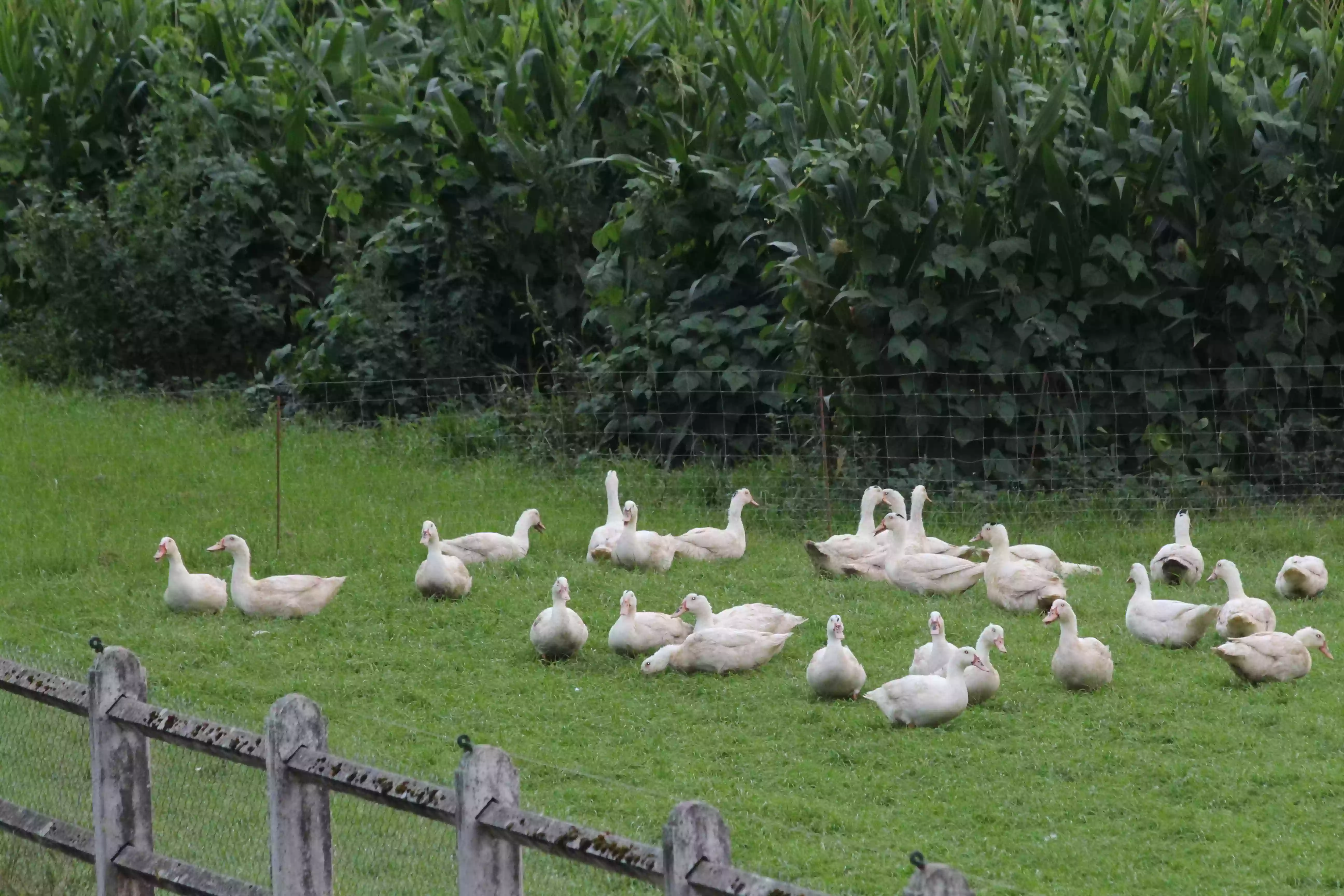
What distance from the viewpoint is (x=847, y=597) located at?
1138 cm

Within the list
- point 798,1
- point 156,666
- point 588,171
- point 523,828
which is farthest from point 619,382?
point 523,828

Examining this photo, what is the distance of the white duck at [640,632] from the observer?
9797 millimetres

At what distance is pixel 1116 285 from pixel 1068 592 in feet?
11.7

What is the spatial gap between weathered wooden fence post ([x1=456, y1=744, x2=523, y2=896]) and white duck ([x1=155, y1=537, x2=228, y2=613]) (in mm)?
6512

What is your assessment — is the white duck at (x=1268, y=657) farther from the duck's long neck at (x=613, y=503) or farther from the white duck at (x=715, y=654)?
the duck's long neck at (x=613, y=503)

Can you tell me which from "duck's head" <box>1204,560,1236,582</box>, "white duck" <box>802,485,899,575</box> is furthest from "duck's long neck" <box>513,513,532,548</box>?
"duck's head" <box>1204,560,1236,582</box>

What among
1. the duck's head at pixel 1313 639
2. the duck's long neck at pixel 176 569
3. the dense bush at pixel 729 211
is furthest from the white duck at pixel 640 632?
the dense bush at pixel 729 211

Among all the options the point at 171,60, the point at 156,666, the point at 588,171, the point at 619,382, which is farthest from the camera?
the point at 171,60

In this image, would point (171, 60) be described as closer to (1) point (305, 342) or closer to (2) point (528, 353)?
(1) point (305, 342)

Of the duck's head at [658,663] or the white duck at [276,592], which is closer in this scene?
the duck's head at [658,663]

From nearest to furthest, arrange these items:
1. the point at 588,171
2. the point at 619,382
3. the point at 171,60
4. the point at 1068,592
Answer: the point at 1068,592 → the point at 619,382 → the point at 588,171 → the point at 171,60

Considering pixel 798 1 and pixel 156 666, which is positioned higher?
pixel 798 1

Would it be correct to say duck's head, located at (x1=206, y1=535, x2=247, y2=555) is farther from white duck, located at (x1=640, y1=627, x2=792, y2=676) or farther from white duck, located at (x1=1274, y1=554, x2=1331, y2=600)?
white duck, located at (x1=1274, y1=554, x2=1331, y2=600)

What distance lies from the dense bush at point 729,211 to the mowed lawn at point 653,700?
4.30 ft
